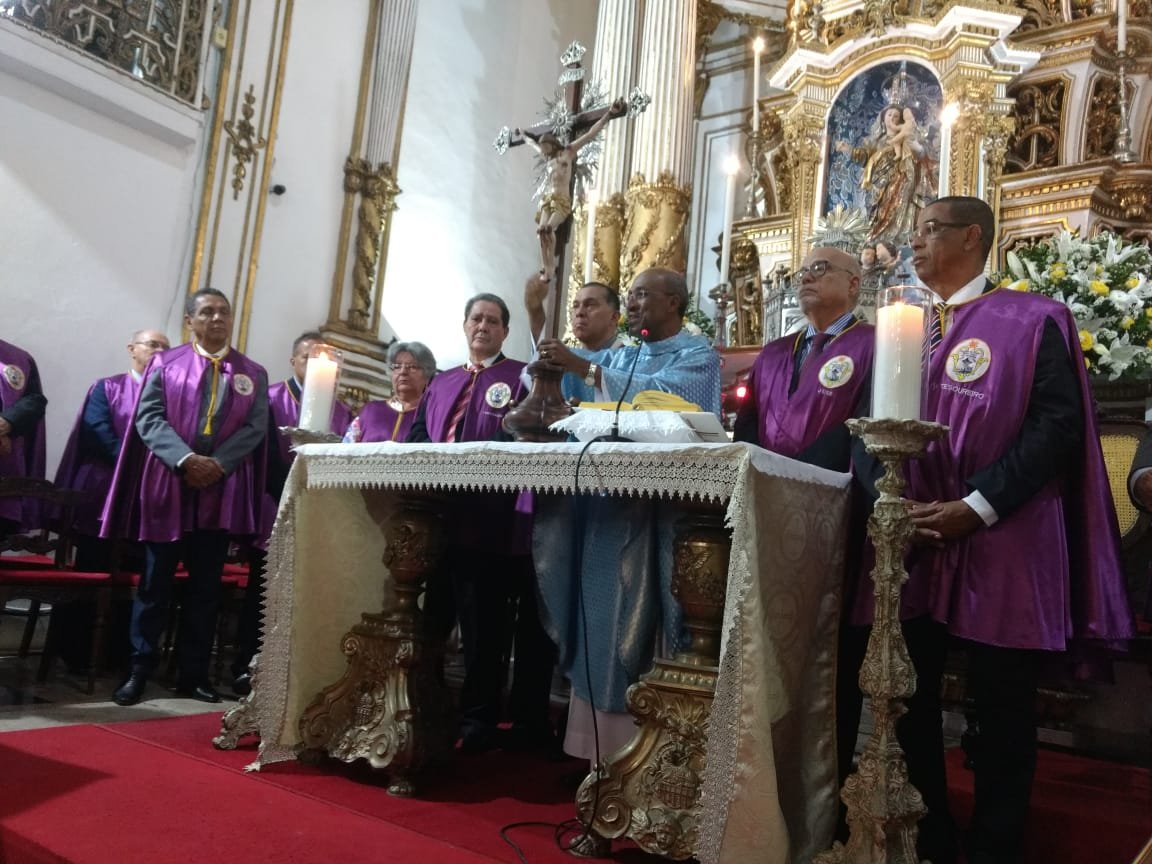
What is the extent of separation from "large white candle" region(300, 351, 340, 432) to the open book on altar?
1.02 metres

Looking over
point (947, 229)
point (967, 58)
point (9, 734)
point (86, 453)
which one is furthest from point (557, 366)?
point (967, 58)

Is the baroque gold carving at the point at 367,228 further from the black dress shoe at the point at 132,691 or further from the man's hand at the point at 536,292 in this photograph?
the man's hand at the point at 536,292

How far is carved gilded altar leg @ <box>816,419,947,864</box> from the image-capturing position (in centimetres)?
193

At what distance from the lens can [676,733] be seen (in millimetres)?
2199

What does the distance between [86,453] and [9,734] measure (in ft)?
6.97

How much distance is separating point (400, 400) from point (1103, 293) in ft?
9.66

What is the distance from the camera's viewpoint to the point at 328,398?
308 cm

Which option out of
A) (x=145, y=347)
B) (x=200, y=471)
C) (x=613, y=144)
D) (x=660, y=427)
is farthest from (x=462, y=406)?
(x=613, y=144)

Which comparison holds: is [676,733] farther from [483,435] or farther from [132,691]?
[132,691]

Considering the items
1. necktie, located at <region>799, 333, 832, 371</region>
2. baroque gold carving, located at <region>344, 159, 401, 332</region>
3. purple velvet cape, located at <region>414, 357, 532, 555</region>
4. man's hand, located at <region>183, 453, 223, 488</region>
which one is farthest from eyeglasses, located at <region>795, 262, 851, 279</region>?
baroque gold carving, located at <region>344, 159, 401, 332</region>

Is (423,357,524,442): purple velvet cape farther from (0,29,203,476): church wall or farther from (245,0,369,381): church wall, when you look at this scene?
(245,0,369,381): church wall

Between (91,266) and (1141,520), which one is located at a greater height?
(91,266)

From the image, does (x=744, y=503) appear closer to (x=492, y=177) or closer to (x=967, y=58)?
(x=967, y=58)

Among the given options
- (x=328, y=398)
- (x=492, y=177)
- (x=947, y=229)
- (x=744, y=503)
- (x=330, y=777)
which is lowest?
(x=330, y=777)
